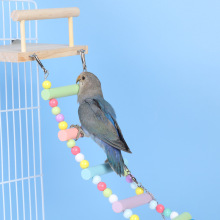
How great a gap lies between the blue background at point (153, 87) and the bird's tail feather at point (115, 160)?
1236 mm

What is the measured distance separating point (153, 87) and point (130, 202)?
1.42 m

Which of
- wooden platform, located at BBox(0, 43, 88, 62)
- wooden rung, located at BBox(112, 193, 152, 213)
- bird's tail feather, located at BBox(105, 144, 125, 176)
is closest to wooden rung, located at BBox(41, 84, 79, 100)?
wooden platform, located at BBox(0, 43, 88, 62)

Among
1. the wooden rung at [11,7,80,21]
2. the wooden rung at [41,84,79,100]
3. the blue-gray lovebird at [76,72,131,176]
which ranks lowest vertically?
the blue-gray lovebird at [76,72,131,176]

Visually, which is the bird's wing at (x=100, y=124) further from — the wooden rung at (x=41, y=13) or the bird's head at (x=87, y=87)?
the wooden rung at (x=41, y=13)

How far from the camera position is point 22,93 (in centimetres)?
291

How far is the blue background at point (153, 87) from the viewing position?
3.26 m

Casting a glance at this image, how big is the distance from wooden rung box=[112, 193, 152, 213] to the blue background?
46.2 inches

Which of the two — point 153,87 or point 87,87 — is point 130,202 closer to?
point 87,87

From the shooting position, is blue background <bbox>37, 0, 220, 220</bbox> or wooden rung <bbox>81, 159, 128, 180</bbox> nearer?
wooden rung <bbox>81, 159, 128, 180</bbox>

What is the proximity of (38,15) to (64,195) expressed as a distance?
1.46 metres

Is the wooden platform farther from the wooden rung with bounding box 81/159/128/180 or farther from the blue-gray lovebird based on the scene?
the wooden rung with bounding box 81/159/128/180

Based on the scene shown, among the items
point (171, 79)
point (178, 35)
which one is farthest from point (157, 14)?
point (171, 79)

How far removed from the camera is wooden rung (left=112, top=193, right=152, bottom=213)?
1.99 metres

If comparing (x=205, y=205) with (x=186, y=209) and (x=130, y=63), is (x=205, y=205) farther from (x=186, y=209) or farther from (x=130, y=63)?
(x=130, y=63)
